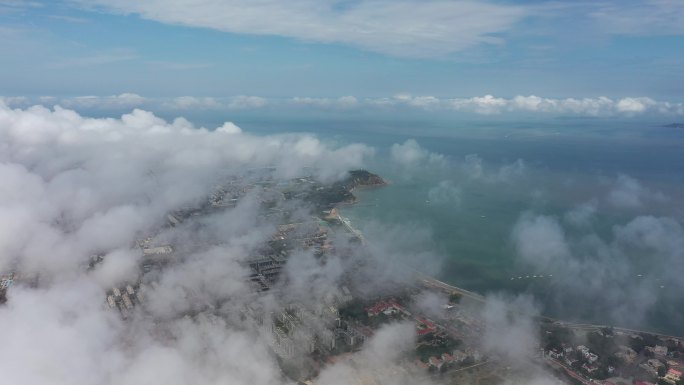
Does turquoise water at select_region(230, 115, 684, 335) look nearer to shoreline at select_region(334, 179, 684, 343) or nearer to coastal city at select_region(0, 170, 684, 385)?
shoreline at select_region(334, 179, 684, 343)

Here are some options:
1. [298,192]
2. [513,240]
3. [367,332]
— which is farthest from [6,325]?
[298,192]

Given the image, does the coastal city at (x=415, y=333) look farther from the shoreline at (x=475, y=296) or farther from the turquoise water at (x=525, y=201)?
the turquoise water at (x=525, y=201)

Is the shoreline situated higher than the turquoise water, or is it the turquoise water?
the turquoise water

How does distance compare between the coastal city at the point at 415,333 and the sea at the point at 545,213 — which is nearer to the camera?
the coastal city at the point at 415,333

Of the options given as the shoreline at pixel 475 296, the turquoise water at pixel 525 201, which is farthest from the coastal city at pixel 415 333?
the turquoise water at pixel 525 201

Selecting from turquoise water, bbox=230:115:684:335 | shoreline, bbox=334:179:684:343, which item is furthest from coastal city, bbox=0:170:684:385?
turquoise water, bbox=230:115:684:335

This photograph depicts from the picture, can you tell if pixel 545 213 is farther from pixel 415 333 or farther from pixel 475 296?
pixel 415 333

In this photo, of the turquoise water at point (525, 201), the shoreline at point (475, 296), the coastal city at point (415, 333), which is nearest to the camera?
the coastal city at point (415, 333)

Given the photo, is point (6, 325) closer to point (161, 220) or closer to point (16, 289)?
point (16, 289)
